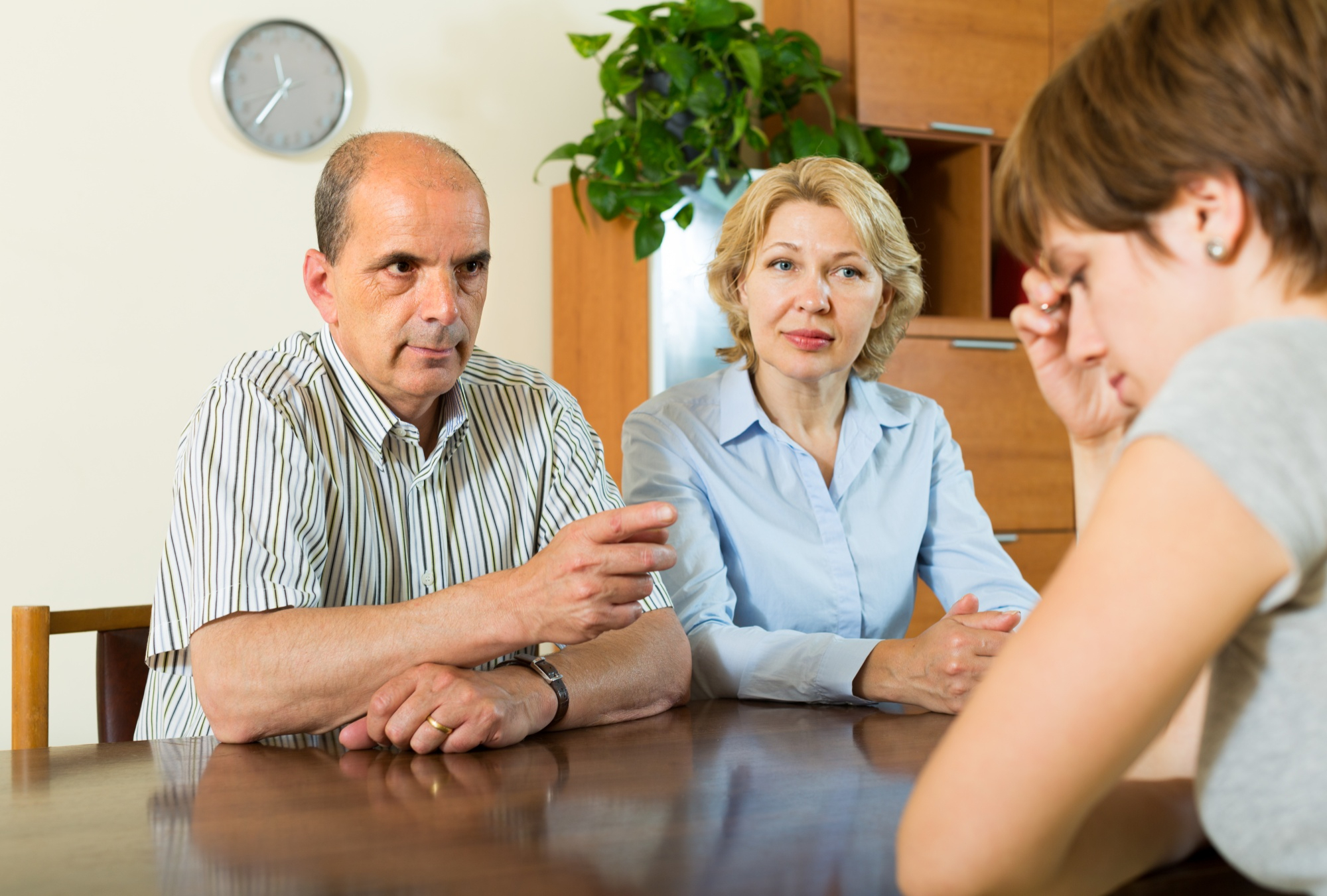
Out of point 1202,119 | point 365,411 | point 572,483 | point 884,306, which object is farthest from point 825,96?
point 1202,119

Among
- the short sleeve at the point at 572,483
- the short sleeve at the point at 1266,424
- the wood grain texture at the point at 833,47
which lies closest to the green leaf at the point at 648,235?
the wood grain texture at the point at 833,47

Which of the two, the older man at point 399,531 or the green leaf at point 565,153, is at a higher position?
the green leaf at point 565,153

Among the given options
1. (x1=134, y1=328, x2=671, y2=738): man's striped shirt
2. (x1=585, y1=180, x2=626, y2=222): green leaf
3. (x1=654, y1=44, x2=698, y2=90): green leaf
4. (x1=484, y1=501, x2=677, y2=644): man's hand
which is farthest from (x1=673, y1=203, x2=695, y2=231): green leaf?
(x1=484, y1=501, x2=677, y2=644): man's hand

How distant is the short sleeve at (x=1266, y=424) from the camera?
1.58ft

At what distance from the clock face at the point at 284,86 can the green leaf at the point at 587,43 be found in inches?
23.8

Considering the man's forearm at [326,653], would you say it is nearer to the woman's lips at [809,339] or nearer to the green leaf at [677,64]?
the woman's lips at [809,339]

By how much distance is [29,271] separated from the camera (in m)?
2.63

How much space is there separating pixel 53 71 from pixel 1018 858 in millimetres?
2877

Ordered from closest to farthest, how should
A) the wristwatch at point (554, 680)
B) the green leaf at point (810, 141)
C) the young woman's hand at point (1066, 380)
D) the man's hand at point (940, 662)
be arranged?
1. the young woman's hand at point (1066, 380)
2. the wristwatch at point (554, 680)
3. the man's hand at point (940, 662)
4. the green leaf at point (810, 141)

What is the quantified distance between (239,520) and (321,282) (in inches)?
16.6

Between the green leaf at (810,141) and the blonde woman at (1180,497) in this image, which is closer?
the blonde woman at (1180,497)

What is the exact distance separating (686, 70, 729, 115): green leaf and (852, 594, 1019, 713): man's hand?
1793 millimetres

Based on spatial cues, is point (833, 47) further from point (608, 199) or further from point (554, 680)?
point (554, 680)

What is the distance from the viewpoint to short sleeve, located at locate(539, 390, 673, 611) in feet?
5.03
